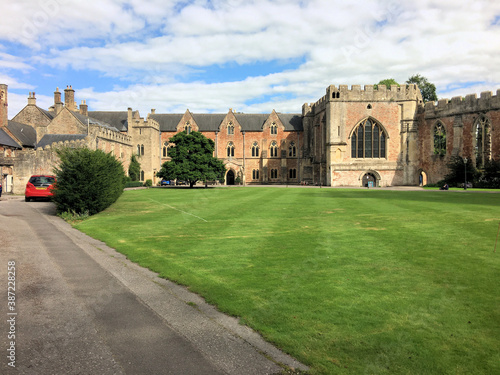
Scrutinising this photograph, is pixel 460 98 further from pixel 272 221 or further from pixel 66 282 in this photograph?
pixel 66 282

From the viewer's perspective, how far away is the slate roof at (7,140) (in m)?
40.1

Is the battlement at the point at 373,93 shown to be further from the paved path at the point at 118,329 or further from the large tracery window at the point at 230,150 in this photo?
the paved path at the point at 118,329

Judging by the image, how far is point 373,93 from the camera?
50094mm

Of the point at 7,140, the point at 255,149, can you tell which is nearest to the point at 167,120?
the point at 255,149

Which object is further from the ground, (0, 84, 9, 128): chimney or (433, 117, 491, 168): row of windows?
(0, 84, 9, 128): chimney

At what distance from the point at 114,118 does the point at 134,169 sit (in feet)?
43.9

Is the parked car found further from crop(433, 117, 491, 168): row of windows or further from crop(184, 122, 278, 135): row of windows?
crop(433, 117, 491, 168): row of windows

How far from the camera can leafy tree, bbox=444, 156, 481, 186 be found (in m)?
40.9

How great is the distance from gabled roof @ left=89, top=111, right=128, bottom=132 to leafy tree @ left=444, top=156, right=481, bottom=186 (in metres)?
52.6

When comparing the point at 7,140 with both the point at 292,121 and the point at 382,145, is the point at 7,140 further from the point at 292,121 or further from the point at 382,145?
the point at 382,145

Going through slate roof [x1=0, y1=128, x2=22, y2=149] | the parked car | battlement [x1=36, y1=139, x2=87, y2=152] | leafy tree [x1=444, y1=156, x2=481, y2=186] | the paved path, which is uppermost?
slate roof [x1=0, y1=128, x2=22, y2=149]

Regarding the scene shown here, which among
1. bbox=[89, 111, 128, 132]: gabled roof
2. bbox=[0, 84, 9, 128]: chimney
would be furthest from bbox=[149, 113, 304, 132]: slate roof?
bbox=[0, 84, 9, 128]: chimney

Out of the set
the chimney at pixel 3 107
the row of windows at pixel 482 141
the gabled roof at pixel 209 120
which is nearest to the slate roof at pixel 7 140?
the chimney at pixel 3 107

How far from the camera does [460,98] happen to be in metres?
43.9
